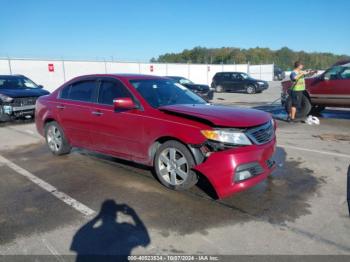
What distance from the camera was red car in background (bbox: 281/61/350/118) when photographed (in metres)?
9.95

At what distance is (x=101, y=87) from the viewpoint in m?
5.52

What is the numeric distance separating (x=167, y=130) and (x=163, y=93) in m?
1.06

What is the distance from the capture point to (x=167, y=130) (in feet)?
14.2

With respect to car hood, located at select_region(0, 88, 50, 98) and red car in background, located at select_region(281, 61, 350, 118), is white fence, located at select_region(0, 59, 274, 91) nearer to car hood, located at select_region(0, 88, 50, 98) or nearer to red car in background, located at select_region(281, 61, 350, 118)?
car hood, located at select_region(0, 88, 50, 98)

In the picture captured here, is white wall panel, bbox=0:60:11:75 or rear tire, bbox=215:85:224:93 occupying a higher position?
white wall panel, bbox=0:60:11:75

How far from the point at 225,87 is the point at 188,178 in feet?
74.5

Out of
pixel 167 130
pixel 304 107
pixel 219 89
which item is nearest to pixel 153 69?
pixel 219 89

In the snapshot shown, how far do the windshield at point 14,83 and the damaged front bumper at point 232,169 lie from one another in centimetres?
1017

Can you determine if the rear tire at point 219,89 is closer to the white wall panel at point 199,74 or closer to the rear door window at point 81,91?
the white wall panel at point 199,74

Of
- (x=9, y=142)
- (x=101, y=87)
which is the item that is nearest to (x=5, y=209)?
(x=101, y=87)

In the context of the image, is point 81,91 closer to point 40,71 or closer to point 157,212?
point 157,212

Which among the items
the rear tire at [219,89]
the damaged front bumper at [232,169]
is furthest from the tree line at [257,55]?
the damaged front bumper at [232,169]

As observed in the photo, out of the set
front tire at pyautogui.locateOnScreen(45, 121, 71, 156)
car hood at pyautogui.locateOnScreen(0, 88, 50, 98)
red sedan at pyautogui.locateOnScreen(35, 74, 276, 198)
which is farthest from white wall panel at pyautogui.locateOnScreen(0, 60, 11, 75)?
red sedan at pyautogui.locateOnScreen(35, 74, 276, 198)

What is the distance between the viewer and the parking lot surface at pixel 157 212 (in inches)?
123
